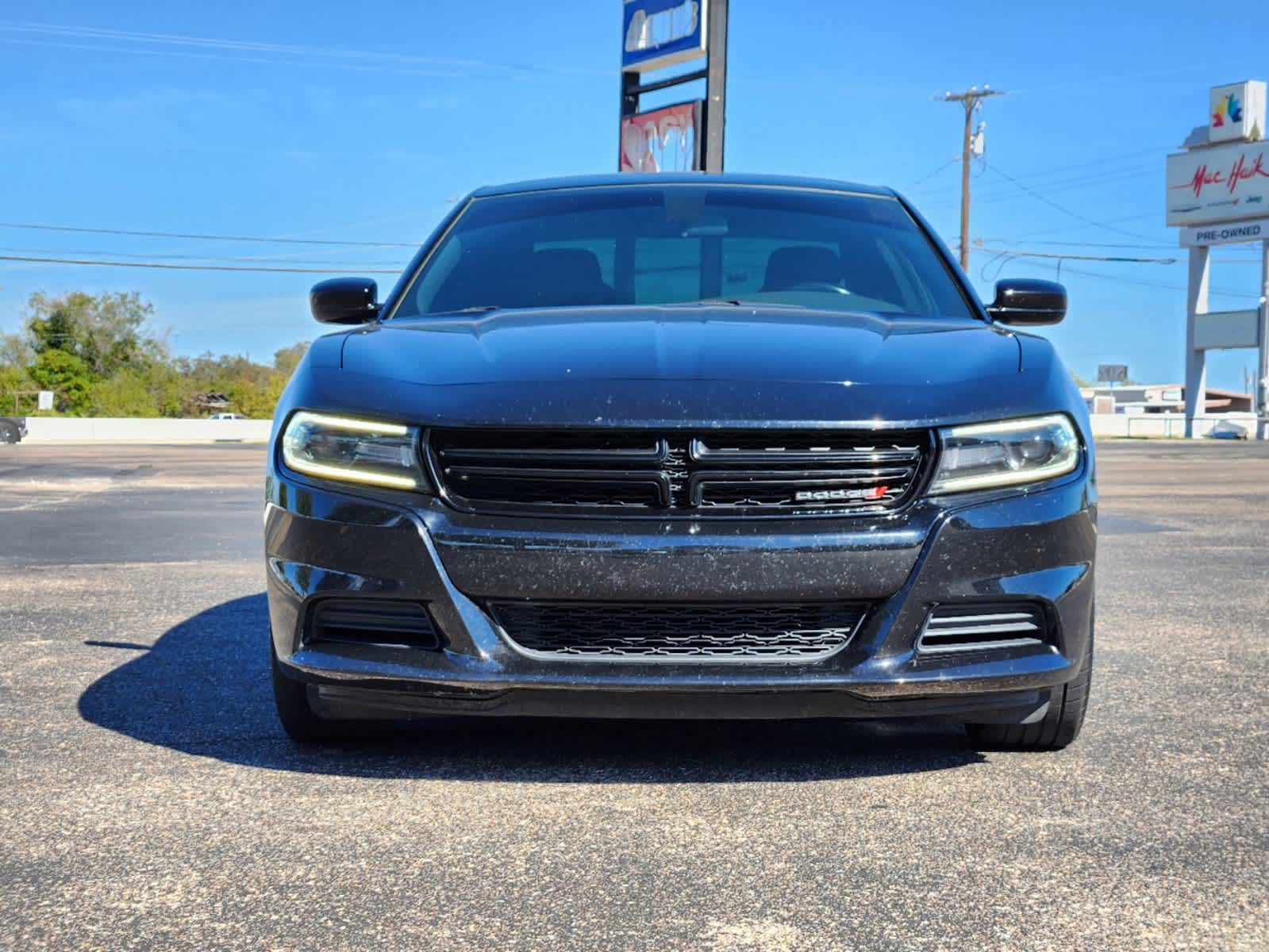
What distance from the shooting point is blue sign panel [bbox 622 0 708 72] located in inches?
886

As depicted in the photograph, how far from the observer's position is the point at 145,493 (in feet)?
A: 53.9

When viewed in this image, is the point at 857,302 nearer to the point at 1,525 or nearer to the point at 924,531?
the point at 924,531

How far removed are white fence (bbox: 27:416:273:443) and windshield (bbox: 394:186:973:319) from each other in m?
52.7

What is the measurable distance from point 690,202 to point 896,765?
6.84ft

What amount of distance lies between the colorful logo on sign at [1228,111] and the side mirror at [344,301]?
6872 centimetres

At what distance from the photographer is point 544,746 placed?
3807mm

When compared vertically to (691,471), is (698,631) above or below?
below

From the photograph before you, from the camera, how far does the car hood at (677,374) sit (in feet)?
10.5

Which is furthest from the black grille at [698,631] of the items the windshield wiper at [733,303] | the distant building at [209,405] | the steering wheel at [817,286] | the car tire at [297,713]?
the distant building at [209,405]

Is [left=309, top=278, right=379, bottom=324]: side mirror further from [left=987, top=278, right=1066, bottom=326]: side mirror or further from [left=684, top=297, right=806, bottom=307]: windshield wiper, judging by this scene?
[left=987, top=278, right=1066, bottom=326]: side mirror

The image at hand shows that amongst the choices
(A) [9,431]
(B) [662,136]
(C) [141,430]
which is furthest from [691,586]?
(C) [141,430]

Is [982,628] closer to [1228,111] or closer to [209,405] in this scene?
[1228,111]

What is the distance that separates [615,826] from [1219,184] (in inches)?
2750

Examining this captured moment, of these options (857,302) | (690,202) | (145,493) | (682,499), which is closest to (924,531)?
(682,499)
